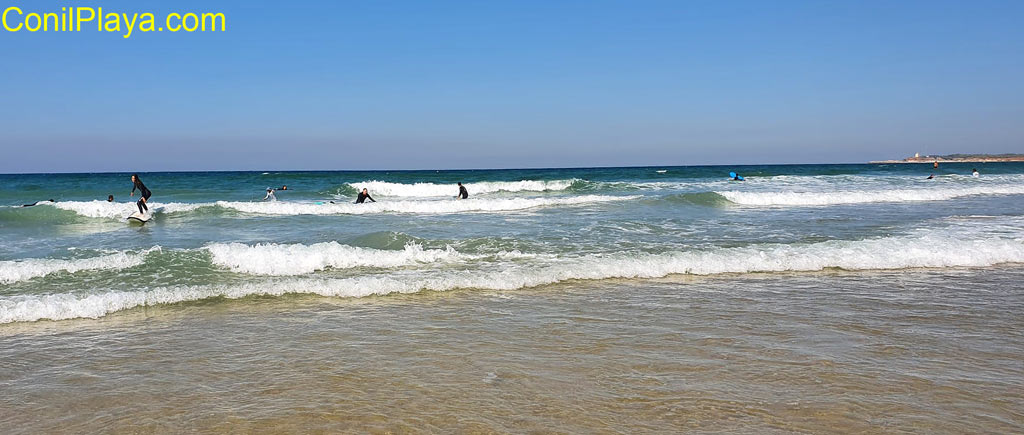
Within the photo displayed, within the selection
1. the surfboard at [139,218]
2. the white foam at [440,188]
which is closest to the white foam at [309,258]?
the surfboard at [139,218]

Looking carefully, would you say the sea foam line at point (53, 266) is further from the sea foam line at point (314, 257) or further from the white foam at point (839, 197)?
the white foam at point (839, 197)

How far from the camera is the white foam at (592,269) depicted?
7.03 meters

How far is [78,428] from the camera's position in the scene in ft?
12.0

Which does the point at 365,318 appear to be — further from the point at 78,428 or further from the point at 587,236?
the point at 587,236

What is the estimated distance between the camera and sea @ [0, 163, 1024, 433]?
3.73 metres

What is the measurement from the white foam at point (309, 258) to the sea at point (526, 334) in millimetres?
44

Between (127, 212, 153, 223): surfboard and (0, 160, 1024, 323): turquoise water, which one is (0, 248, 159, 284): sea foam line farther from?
(127, 212, 153, 223): surfboard

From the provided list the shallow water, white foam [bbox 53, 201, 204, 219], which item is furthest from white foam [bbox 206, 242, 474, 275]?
white foam [bbox 53, 201, 204, 219]

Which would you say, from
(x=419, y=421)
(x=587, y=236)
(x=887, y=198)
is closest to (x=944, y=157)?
(x=887, y=198)

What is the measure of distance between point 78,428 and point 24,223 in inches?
736

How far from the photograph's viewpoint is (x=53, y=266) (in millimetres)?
9016

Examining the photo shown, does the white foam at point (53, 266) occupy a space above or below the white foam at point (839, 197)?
below

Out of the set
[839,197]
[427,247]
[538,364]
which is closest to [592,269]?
[427,247]

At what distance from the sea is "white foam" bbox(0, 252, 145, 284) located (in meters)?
0.04
